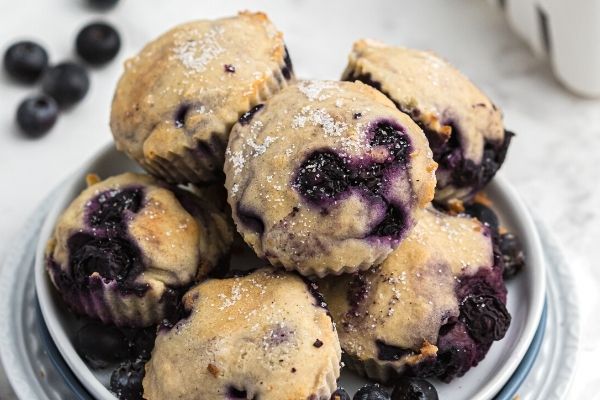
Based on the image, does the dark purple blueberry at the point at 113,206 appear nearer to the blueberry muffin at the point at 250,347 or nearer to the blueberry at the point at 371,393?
the blueberry muffin at the point at 250,347

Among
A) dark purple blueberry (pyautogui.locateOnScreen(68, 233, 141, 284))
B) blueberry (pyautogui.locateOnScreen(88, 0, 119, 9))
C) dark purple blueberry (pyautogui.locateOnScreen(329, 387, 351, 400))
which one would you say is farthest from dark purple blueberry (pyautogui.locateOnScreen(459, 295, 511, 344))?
blueberry (pyautogui.locateOnScreen(88, 0, 119, 9))

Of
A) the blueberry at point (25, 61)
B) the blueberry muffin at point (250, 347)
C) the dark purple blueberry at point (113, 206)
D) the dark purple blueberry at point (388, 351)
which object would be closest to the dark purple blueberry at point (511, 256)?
the dark purple blueberry at point (388, 351)

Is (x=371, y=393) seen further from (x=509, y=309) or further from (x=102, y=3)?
(x=102, y=3)

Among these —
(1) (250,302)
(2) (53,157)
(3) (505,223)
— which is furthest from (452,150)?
(2) (53,157)

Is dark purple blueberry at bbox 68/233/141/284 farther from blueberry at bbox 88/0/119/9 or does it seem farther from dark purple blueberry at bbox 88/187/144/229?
blueberry at bbox 88/0/119/9

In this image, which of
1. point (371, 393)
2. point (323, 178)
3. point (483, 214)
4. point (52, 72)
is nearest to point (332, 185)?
point (323, 178)

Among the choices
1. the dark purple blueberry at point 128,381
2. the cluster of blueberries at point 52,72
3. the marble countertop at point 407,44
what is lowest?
the marble countertop at point 407,44

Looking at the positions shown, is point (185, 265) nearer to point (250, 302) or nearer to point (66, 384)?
point (250, 302)
